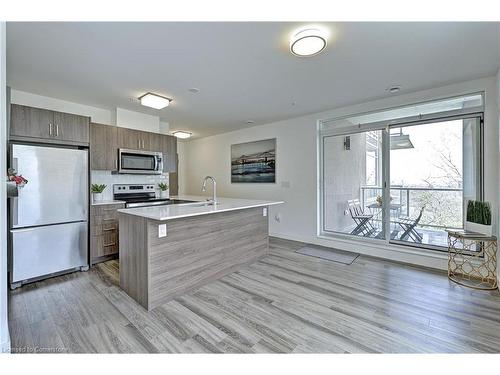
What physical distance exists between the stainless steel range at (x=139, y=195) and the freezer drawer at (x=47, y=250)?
2.99ft

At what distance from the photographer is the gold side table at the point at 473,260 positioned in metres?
2.63

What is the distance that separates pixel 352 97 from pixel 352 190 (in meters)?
1.62

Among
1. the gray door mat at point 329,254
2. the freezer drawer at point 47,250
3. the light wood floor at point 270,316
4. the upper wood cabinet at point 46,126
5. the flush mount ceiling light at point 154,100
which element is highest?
the flush mount ceiling light at point 154,100

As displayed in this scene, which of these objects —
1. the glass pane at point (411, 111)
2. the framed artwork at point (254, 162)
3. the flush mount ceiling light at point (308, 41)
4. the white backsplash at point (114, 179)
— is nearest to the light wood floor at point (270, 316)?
the white backsplash at point (114, 179)

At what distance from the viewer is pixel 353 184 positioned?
4121 mm

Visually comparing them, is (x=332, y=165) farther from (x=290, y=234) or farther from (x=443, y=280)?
(x=443, y=280)

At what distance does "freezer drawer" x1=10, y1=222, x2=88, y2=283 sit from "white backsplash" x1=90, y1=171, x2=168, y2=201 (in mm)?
967

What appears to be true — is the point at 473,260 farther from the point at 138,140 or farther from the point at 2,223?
the point at 138,140

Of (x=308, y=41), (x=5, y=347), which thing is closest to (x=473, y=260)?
(x=308, y=41)

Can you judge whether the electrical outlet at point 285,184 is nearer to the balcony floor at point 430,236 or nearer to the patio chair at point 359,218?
the patio chair at point 359,218

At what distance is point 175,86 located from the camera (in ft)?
9.79

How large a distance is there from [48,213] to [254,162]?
376cm
